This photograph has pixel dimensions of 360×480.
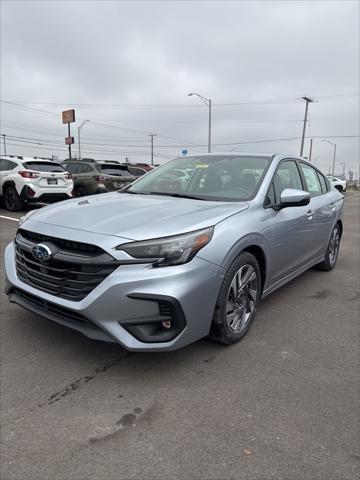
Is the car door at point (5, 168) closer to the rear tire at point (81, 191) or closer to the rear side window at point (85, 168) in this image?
the rear tire at point (81, 191)

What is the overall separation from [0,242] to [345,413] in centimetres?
635

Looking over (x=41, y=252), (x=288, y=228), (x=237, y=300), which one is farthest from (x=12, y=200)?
(x=237, y=300)

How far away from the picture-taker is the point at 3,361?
9.46 feet

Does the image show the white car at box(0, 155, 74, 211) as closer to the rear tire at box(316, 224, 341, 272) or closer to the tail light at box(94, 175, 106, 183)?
the tail light at box(94, 175, 106, 183)

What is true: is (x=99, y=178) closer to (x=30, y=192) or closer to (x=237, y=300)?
(x=30, y=192)

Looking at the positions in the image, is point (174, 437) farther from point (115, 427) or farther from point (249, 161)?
point (249, 161)

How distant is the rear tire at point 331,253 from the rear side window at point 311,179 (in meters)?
0.75

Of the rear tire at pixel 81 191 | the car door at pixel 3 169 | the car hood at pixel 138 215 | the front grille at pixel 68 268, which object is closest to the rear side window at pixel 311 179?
the car hood at pixel 138 215

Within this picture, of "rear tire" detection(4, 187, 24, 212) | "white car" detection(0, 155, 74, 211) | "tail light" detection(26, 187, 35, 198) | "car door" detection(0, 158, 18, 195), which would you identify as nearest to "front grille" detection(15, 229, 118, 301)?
"tail light" detection(26, 187, 35, 198)

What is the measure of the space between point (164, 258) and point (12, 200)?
10079mm

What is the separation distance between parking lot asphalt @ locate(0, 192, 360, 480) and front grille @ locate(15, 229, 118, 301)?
581 millimetres

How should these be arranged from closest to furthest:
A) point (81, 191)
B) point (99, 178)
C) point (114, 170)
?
point (99, 178) < point (81, 191) < point (114, 170)

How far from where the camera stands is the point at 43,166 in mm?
11453

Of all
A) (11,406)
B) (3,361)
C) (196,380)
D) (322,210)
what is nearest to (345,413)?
(196,380)
